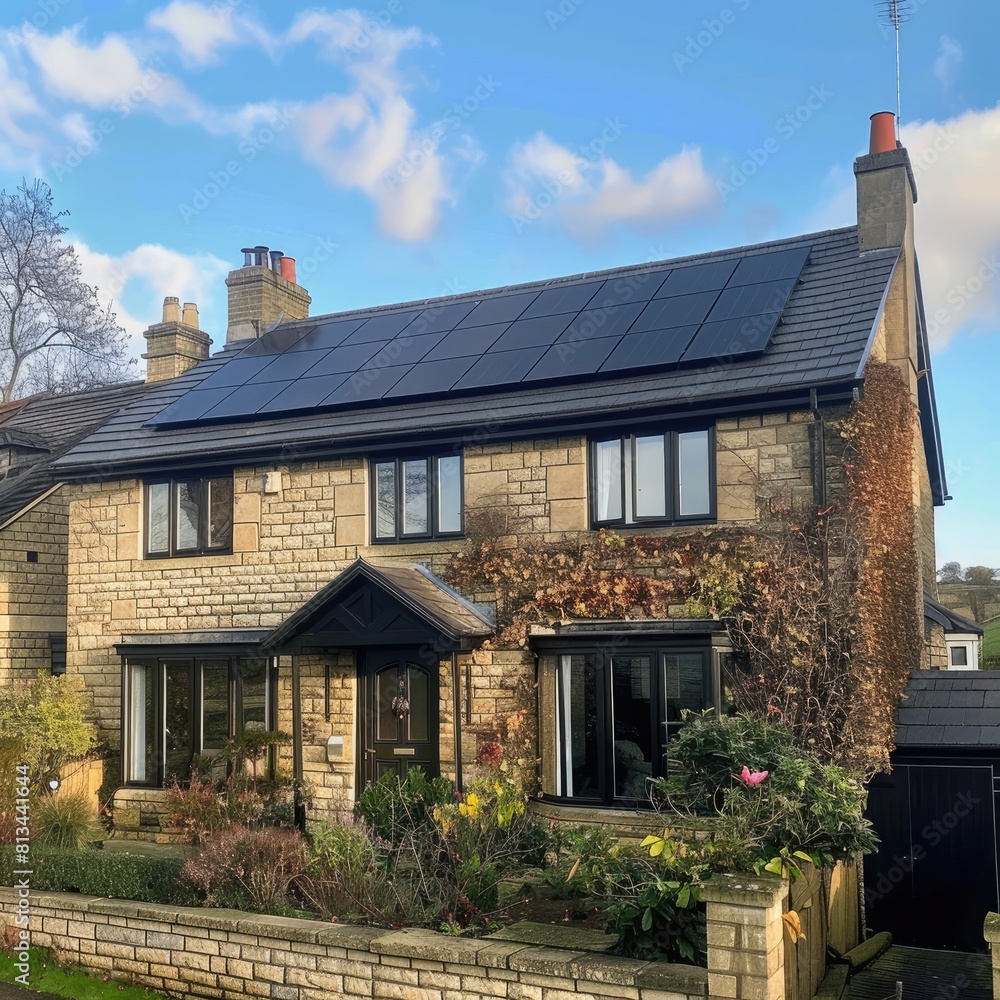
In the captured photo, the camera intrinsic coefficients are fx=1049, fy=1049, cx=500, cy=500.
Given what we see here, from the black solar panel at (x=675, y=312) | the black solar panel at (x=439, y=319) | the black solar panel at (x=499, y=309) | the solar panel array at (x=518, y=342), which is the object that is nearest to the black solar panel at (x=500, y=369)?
the solar panel array at (x=518, y=342)

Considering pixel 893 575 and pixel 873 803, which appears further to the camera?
pixel 893 575

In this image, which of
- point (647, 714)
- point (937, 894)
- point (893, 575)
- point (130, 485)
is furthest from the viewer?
point (130, 485)

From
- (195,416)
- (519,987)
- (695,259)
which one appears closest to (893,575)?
(695,259)

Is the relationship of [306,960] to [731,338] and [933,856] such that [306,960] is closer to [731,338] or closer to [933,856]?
[933,856]

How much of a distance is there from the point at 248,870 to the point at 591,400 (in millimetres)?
6590

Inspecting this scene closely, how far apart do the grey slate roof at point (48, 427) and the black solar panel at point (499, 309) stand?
290 inches

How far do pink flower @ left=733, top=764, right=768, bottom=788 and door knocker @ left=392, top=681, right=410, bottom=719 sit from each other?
633 cm

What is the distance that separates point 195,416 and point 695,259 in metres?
8.12

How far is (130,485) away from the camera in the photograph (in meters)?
16.0

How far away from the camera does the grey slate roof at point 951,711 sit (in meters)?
11.1

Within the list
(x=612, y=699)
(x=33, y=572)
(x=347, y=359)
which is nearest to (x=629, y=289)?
(x=347, y=359)

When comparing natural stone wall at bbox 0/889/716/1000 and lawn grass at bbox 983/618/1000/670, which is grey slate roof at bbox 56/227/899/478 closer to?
natural stone wall at bbox 0/889/716/1000

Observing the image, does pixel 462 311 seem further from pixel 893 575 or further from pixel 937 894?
pixel 937 894

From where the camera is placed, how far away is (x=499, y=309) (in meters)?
16.8
